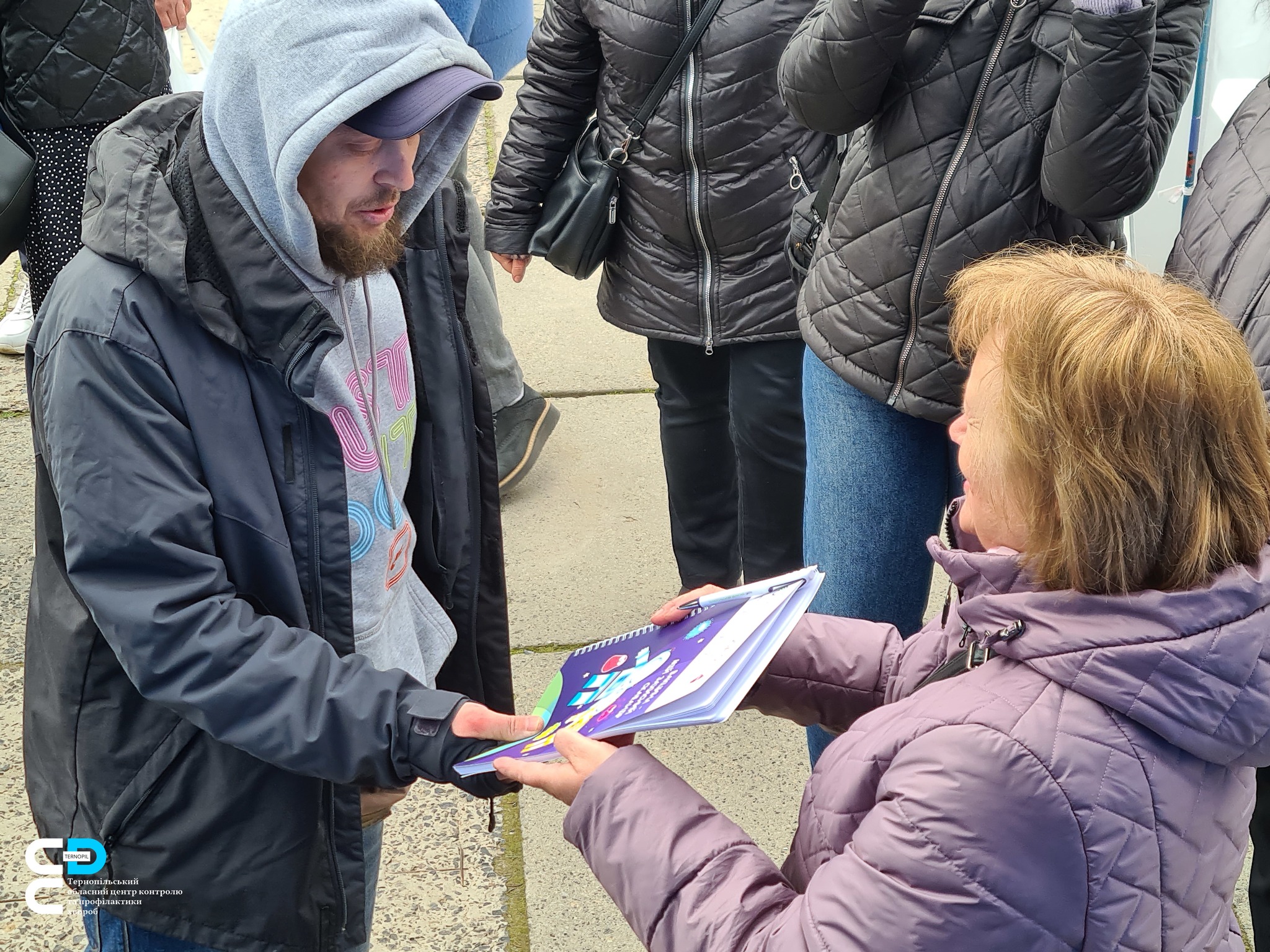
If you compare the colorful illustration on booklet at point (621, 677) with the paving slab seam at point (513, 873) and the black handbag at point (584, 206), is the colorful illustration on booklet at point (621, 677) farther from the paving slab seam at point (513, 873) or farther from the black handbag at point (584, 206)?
the black handbag at point (584, 206)

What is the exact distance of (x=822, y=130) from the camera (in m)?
2.47

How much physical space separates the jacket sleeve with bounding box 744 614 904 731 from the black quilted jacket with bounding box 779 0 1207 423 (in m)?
0.61

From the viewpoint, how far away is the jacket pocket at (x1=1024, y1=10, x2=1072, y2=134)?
2197mm

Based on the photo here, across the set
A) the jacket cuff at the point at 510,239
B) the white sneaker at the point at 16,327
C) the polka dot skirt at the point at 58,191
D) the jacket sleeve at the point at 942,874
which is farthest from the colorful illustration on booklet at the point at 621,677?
the white sneaker at the point at 16,327

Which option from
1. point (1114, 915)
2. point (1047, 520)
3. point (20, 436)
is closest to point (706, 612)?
point (1047, 520)

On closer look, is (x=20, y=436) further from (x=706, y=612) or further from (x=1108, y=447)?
(x=1108, y=447)

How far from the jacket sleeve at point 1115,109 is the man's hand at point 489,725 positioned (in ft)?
4.19

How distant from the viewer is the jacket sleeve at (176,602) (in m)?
1.61

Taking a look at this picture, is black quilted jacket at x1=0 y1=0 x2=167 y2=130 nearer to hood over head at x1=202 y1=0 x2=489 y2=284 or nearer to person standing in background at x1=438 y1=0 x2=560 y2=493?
person standing in background at x1=438 y1=0 x2=560 y2=493

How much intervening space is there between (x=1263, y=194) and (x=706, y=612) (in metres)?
1.02

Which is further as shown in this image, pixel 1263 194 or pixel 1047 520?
pixel 1263 194

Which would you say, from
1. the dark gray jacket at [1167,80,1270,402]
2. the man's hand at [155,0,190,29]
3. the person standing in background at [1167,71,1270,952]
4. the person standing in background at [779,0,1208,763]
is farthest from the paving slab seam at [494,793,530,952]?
the man's hand at [155,0,190,29]

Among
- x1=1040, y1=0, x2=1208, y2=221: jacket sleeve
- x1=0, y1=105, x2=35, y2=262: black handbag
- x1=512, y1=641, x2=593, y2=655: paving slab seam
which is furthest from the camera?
x1=512, y1=641, x2=593, y2=655: paving slab seam

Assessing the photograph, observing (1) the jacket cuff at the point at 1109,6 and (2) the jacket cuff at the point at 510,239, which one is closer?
(1) the jacket cuff at the point at 1109,6
